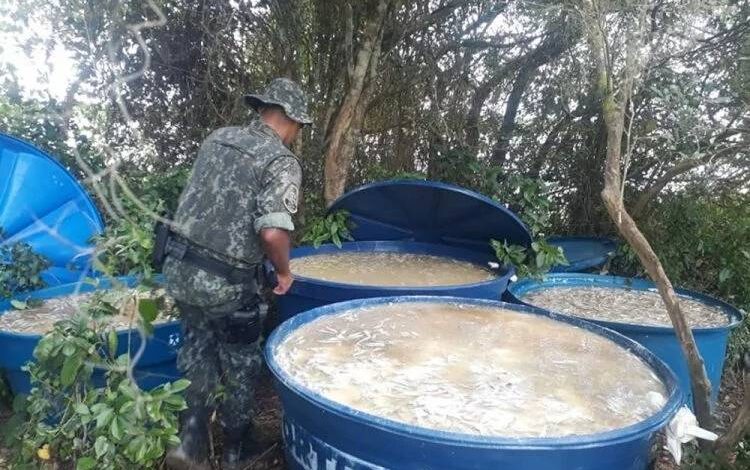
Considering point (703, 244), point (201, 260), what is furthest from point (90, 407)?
point (703, 244)

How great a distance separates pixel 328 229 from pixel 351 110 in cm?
121

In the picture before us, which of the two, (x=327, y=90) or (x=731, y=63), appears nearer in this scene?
(x=731, y=63)

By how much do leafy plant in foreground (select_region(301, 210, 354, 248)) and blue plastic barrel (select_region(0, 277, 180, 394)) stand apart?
1.69 m

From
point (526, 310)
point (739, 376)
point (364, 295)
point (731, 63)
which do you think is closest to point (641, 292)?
point (739, 376)

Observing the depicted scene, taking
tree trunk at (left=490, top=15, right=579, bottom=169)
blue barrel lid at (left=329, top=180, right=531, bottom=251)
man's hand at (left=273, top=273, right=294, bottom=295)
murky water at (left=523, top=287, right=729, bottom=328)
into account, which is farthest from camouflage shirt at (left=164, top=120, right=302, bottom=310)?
tree trunk at (left=490, top=15, right=579, bottom=169)

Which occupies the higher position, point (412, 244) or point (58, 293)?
point (412, 244)

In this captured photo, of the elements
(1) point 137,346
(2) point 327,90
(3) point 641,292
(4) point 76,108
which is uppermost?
(2) point 327,90

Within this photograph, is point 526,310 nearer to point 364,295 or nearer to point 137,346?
point 364,295

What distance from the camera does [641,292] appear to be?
5.09m

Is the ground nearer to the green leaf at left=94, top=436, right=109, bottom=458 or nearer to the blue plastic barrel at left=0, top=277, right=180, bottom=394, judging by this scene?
the blue plastic barrel at left=0, top=277, right=180, bottom=394

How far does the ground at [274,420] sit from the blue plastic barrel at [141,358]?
0.43 m

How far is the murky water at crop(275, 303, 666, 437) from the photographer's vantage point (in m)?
2.32

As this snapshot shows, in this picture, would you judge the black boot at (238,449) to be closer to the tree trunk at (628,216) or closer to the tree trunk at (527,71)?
the tree trunk at (628,216)

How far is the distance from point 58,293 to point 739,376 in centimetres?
588
